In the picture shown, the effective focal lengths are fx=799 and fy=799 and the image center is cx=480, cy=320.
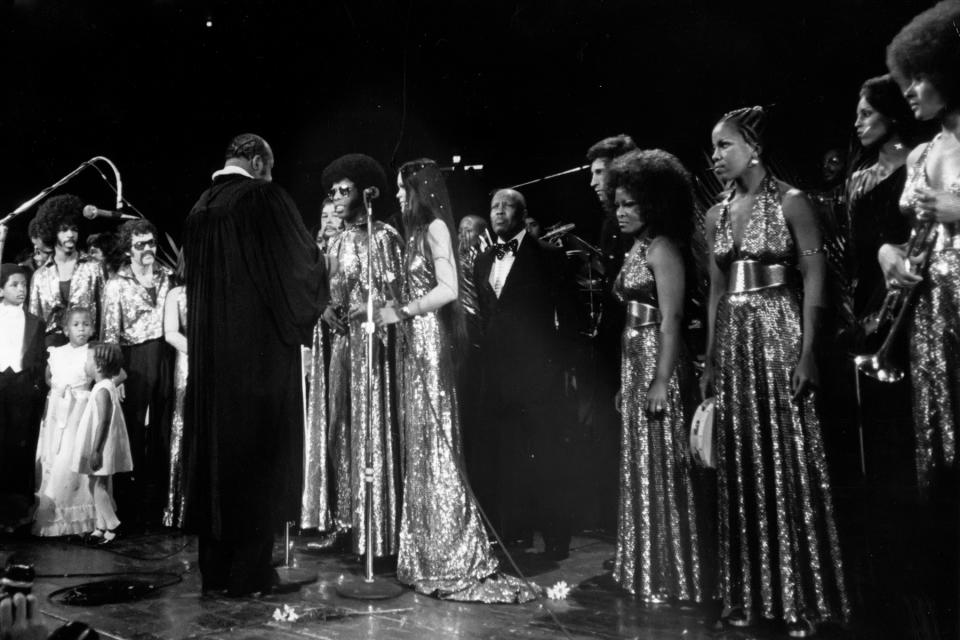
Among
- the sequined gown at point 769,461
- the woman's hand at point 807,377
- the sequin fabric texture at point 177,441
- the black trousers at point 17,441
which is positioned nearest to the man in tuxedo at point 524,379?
the sequined gown at point 769,461

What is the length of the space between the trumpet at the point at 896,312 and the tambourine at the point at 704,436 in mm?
729

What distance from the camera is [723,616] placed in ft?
11.1

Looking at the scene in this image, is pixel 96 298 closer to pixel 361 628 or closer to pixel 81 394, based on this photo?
pixel 81 394

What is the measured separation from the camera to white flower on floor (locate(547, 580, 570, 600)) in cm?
390

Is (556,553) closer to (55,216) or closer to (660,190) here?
(660,190)

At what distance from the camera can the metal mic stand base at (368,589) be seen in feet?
12.9

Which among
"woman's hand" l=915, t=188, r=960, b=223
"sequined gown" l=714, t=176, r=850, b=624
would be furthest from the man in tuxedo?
"woman's hand" l=915, t=188, r=960, b=223

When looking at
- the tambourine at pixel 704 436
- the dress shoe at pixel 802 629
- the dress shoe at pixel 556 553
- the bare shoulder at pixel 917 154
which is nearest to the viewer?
the bare shoulder at pixel 917 154

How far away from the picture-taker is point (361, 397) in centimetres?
466

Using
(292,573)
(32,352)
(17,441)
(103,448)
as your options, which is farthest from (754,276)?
(17,441)

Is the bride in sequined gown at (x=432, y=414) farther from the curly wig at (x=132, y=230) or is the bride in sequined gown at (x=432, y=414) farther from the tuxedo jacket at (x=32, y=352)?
the tuxedo jacket at (x=32, y=352)

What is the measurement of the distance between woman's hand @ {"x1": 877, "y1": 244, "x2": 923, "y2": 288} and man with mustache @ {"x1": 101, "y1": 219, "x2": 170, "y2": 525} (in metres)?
5.41

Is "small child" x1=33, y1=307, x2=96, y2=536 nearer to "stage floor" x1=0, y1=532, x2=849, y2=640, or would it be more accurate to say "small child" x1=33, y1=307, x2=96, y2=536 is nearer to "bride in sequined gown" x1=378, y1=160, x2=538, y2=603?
"stage floor" x1=0, y1=532, x2=849, y2=640

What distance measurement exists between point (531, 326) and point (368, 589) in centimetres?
196
